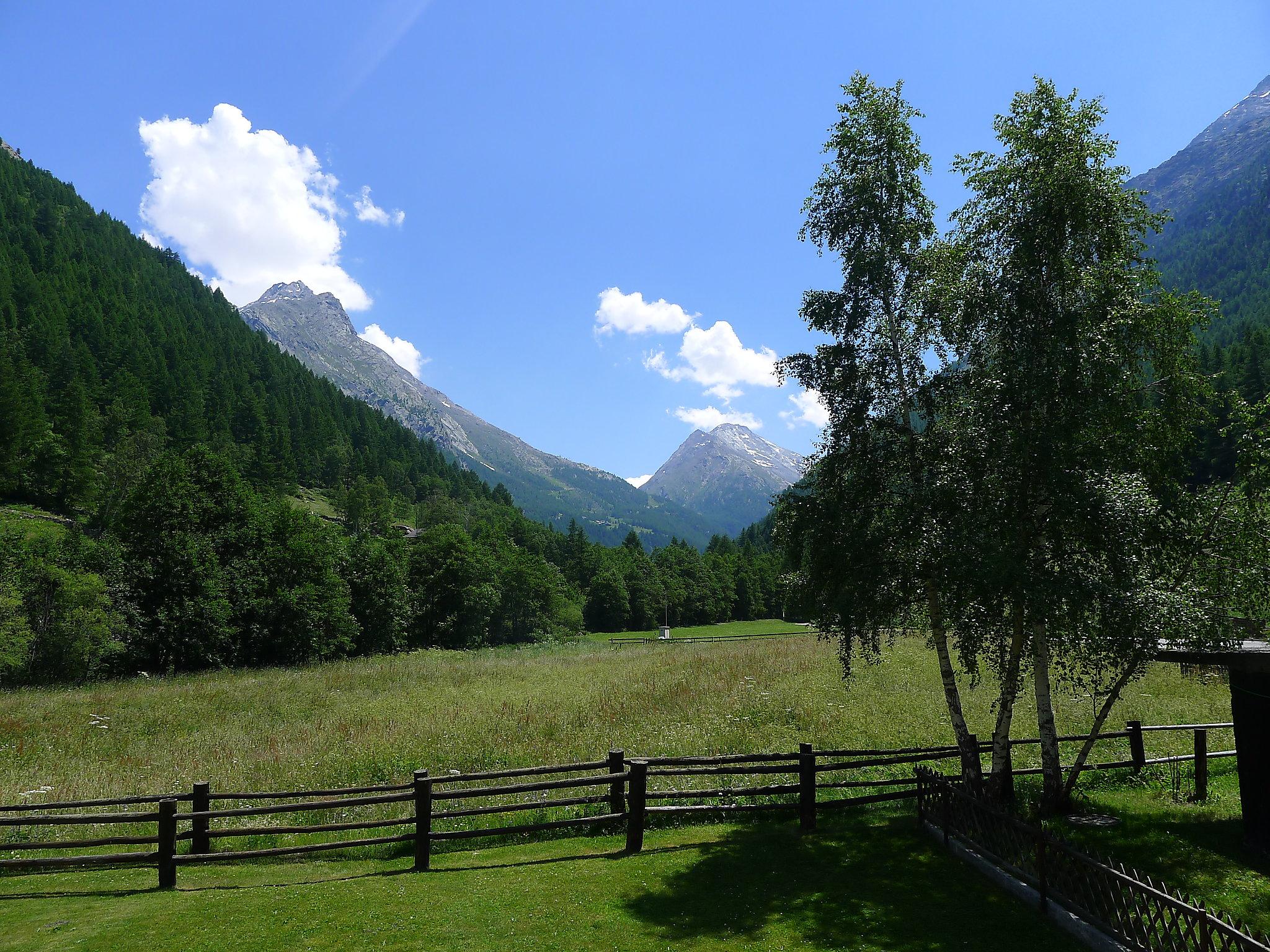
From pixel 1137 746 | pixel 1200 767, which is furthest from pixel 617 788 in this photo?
pixel 1137 746

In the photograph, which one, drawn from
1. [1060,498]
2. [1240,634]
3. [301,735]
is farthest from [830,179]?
[301,735]

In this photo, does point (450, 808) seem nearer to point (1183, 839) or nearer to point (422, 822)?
point (422, 822)

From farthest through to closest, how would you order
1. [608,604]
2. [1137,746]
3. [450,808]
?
[608,604], [1137,746], [450,808]

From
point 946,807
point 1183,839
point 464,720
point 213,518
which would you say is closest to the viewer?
point 1183,839

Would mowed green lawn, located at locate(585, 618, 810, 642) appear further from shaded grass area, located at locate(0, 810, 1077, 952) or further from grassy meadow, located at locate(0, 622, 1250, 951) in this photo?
shaded grass area, located at locate(0, 810, 1077, 952)

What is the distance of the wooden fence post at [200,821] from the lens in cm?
1270

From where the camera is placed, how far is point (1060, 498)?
39.9 ft

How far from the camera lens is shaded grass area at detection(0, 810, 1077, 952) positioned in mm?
9227

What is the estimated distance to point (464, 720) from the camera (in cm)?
2592

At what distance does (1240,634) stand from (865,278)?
10517 mm

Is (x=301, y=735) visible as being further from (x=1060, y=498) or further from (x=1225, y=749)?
(x=1225, y=749)

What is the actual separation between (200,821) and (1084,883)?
15.7m

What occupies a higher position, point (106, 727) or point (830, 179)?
point (830, 179)

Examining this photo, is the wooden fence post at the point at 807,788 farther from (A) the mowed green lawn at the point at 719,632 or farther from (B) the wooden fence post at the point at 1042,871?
(A) the mowed green lawn at the point at 719,632
